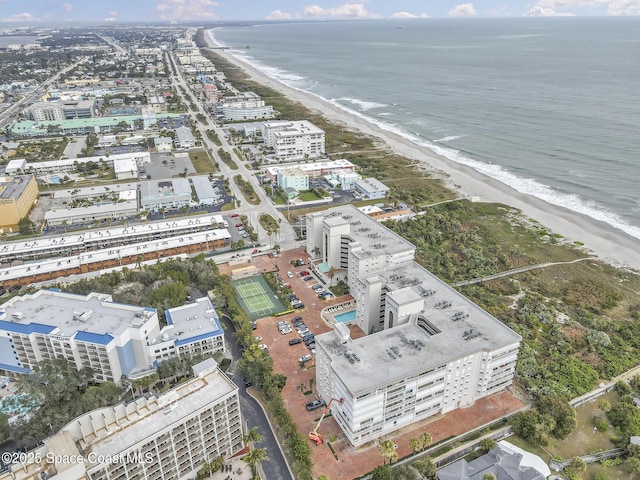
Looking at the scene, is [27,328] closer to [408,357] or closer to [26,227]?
[408,357]

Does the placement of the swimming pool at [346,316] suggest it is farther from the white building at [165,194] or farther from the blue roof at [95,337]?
the white building at [165,194]

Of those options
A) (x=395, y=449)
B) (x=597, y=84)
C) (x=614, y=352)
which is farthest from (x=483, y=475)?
(x=597, y=84)

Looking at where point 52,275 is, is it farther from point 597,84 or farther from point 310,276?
point 597,84

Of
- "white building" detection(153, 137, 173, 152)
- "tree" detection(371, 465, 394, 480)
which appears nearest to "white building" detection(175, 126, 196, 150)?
"white building" detection(153, 137, 173, 152)

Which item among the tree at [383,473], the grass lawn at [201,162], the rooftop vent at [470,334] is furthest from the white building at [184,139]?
the tree at [383,473]

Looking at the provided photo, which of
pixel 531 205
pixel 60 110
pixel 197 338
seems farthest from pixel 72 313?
pixel 60 110

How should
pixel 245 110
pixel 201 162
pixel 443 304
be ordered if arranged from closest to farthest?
pixel 443 304 < pixel 201 162 < pixel 245 110

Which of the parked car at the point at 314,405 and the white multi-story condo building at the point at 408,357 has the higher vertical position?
the white multi-story condo building at the point at 408,357
